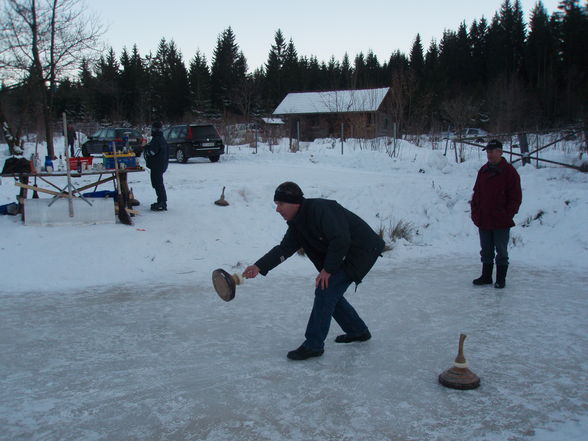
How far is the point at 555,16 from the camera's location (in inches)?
2675

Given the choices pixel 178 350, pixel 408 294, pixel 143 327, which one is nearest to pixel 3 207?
pixel 143 327

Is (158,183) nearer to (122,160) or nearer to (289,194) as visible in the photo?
(122,160)

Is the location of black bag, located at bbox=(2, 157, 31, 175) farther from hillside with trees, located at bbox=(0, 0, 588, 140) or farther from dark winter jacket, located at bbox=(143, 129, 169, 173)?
hillside with trees, located at bbox=(0, 0, 588, 140)

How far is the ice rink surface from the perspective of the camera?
11.0 feet

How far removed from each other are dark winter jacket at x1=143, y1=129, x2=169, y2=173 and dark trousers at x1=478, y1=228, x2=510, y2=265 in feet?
20.3

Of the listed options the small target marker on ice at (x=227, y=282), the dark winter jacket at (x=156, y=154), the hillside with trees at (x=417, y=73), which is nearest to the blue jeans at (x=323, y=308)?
the small target marker on ice at (x=227, y=282)

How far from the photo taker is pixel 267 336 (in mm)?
5035

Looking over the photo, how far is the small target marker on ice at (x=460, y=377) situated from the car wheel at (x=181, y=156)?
18.3m

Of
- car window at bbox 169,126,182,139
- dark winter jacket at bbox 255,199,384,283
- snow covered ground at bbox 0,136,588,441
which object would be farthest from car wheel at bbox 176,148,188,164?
dark winter jacket at bbox 255,199,384,283

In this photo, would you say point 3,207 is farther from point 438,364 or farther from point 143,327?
point 438,364

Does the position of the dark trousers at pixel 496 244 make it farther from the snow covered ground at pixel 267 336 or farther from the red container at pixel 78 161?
the red container at pixel 78 161

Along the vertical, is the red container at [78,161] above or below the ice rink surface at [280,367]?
above

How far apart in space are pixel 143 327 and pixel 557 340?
12.8 ft

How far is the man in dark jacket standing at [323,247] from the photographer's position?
4.07 meters
